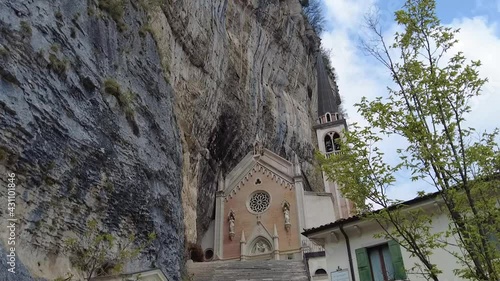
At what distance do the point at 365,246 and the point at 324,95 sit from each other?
3245 centimetres

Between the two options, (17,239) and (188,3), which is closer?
(17,239)

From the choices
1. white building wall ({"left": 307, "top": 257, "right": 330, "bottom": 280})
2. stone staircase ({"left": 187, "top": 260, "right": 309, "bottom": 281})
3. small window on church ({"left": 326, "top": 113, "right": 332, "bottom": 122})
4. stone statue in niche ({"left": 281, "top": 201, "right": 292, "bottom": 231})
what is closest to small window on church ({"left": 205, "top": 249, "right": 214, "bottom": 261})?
stone statue in niche ({"left": 281, "top": 201, "right": 292, "bottom": 231})

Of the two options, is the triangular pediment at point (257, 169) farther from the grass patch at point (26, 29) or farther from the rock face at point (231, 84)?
the grass patch at point (26, 29)

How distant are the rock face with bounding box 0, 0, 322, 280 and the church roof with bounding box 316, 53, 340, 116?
57.8 feet

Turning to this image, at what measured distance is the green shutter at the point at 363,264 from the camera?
1164cm

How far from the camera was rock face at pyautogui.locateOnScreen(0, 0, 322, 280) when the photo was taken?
937 cm

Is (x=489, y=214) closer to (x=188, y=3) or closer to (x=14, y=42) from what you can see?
(x=14, y=42)

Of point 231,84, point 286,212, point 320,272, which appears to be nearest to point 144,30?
point 231,84

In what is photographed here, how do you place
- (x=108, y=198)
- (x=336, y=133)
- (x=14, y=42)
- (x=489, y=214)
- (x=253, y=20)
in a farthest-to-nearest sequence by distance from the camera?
(x=336, y=133), (x=253, y=20), (x=108, y=198), (x=14, y=42), (x=489, y=214)

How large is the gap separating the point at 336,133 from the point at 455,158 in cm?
3266

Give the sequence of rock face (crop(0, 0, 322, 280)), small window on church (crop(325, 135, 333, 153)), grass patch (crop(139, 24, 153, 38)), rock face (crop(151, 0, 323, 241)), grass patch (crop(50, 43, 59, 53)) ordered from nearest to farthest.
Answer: rock face (crop(0, 0, 322, 280)) < grass patch (crop(50, 43, 59, 53)) < grass patch (crop(139, 24, 153, 38)) < rock face (crop(151, 0, 323, 241)) < small window on church (crop(325, 135, 333, 153))

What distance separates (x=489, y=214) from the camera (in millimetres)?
6469

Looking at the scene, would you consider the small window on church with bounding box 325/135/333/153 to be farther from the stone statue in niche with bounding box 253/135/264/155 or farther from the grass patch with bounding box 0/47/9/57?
the grass patch with bounding box 0/47/9/57

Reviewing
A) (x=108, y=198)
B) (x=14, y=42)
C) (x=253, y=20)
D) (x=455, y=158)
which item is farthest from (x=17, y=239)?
(x=253, y=20)
